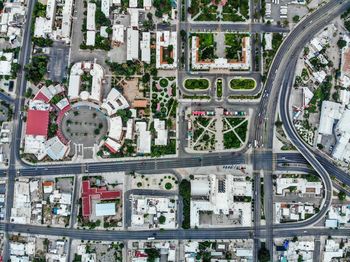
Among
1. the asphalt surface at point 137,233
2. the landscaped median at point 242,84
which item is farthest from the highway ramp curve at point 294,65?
the asphalt surface at point 137,233

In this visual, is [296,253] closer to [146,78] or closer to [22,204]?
[146,78]

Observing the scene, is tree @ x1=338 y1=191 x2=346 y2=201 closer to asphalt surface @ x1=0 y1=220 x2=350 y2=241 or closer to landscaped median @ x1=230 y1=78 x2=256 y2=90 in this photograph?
asphalt surface @ x1=0 y1=220 x2=350 y2=241

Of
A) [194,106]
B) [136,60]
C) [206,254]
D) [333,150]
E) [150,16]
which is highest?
[150,16]

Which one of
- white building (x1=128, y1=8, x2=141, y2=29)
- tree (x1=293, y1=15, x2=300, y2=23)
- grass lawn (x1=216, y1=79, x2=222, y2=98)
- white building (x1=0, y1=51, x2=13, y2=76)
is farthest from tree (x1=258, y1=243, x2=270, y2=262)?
white building (x1=0, y1=51, x2=13, y2=76)

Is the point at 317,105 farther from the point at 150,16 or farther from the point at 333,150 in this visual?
the point at 150,16

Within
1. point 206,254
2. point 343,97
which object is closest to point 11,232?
point 206,254

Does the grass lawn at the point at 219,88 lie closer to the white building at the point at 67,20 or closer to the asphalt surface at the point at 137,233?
the asphalt surface at the point at 137,233
